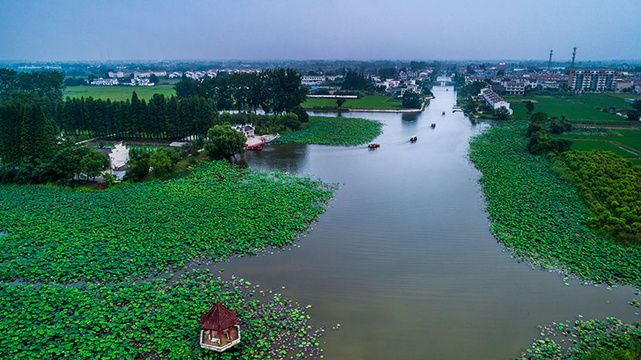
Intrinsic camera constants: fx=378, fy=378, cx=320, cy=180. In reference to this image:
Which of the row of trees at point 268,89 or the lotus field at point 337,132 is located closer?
the lotus field at point 337,132

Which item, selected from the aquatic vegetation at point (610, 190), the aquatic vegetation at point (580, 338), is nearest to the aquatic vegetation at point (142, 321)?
the aquatic vegetation at point (580, 338)

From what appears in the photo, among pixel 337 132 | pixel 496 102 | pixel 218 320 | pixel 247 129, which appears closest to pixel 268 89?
pixel 247 129

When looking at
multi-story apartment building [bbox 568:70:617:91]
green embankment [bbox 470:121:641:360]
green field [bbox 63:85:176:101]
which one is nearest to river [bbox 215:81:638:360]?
green embankment [bbox 470:121:641:360]

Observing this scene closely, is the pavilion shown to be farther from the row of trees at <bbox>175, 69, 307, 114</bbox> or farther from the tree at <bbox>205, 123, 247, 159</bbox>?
the row of trees at <bbox>175, 69, 307, 114</bbox>

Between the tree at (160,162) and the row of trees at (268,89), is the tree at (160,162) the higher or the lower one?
the lower one

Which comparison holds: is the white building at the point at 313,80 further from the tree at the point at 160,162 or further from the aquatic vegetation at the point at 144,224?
the aquatic vegetation at the point at 144,224

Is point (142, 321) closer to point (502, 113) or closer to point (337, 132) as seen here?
point (337, 132)
